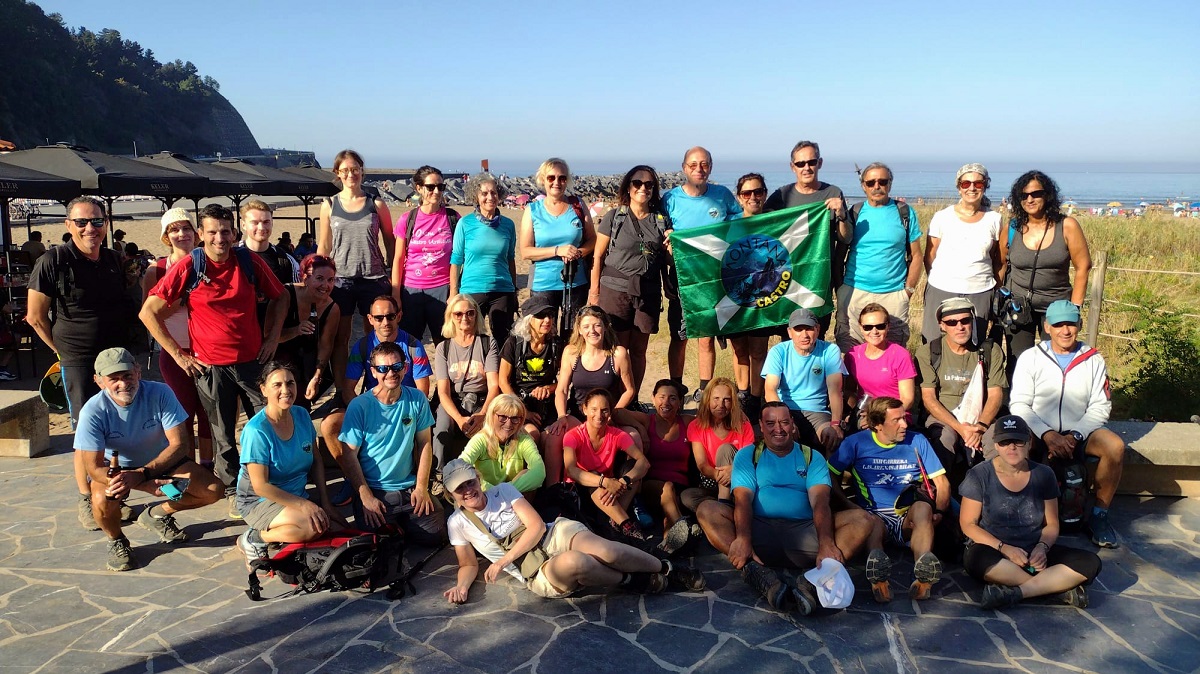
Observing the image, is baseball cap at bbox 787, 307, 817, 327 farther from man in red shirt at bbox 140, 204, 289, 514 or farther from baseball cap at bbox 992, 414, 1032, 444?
man in red shirt at bbox 140, 204, 289, 514

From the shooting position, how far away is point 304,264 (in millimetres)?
6672

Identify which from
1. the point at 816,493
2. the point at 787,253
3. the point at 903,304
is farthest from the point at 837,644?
the point at 787,253

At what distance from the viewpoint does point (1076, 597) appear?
4.74m

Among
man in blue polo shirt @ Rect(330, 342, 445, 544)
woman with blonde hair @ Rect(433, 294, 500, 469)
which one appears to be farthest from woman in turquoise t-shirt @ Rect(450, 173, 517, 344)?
man in blue polo shirt @ Rect(330, 342, 445, 544)

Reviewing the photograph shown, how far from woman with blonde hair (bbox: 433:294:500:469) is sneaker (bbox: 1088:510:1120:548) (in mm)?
4160

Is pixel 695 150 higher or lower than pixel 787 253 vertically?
higher

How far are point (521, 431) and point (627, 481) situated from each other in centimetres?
78

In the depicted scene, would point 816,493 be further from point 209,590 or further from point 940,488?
point 209,590

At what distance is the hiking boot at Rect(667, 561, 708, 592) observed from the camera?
16.3ft

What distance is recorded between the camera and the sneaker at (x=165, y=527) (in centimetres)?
561

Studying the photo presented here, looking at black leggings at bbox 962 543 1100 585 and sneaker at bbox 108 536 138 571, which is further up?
black leggings at bbox 962 543 1100 585

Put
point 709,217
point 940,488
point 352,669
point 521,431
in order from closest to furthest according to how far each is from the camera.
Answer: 1. point 352,669
2. point 940,488
3. point 521,431
4. point 709,217

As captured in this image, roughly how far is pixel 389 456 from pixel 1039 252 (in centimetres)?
Answer: 491

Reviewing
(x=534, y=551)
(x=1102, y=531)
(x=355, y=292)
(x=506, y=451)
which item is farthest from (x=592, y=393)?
(x=1102, y=531)
